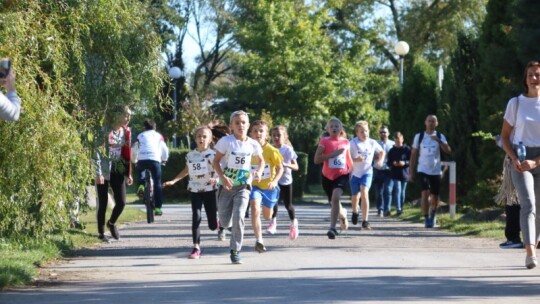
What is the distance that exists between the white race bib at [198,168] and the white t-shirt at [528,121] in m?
4.18

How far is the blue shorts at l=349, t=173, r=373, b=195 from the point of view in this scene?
1842 centimetres

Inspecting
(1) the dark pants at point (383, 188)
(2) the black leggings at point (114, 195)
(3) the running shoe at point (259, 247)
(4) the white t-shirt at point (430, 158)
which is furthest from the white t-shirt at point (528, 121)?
(1) the dark pants at point (383, 188)

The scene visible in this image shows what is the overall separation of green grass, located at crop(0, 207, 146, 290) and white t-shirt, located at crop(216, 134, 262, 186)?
6.12 ft

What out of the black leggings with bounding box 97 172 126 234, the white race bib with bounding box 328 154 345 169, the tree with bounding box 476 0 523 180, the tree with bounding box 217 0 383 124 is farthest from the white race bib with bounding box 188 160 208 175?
the tree with bounding box 217 0 383 124

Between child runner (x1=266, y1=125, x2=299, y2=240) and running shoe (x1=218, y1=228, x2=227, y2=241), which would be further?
child runner (x1=266, y1=125, x2=299, y2=240)

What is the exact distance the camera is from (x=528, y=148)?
11.4m

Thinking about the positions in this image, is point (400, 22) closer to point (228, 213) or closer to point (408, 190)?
point (408, 190)

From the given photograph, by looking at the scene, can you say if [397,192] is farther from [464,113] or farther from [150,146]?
[150,146]

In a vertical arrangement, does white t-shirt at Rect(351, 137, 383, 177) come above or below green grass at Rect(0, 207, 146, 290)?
above

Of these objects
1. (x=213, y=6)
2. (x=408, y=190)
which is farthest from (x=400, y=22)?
(x=408, y=190)

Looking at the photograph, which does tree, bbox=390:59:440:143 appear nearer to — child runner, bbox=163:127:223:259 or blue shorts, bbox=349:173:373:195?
blue shorts, bbox=349:173:373:195

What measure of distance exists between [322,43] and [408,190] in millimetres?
16758

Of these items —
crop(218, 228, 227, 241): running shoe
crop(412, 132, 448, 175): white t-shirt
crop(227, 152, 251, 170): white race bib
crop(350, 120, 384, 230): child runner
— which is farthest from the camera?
crop(412, 132, 448, 175): white t-shirt

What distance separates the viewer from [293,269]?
11.7 m
